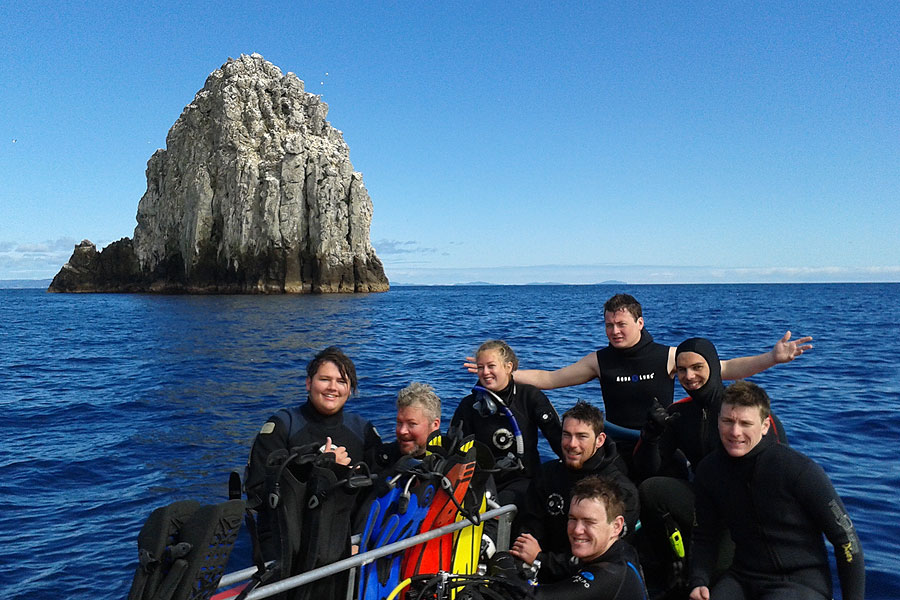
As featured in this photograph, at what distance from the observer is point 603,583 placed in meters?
3.28

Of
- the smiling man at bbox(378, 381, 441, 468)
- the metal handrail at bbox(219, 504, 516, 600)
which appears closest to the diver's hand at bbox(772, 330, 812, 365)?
the metal handrail at bbox(219, 504, 516, 600)

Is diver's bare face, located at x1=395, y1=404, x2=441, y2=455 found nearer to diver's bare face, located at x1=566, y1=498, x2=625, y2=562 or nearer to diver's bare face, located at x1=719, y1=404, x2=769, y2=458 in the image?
diver's bare face, located at x1=566, y1=498, x2=625, y2=562

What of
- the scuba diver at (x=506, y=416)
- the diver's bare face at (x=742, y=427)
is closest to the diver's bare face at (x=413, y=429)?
the scuba diver at (x=506, y=416)

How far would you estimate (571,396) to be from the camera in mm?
12805

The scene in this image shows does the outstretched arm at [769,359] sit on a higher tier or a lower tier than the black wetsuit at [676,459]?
higher

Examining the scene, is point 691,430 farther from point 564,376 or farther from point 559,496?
point 564,376

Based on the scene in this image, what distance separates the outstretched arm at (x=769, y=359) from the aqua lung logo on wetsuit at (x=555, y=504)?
177cm

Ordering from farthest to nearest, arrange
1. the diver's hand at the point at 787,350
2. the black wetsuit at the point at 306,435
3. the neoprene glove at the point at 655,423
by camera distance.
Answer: the diver's hand at the point at 787,350 < the neoprene glove at the point at 655,423 < the black wetsuit at the point at 306,435

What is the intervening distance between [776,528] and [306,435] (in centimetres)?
294

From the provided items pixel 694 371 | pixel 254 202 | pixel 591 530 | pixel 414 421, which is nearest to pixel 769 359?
pixel 694 371

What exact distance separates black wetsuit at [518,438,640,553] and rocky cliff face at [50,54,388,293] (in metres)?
64.3

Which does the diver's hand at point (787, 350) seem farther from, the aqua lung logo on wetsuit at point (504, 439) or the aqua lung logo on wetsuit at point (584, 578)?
the aqua lung logo on wetsuit at point (584, 578)

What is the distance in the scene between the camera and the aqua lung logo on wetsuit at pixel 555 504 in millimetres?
4180

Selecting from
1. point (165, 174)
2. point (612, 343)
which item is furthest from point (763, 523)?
point (165, 174)
